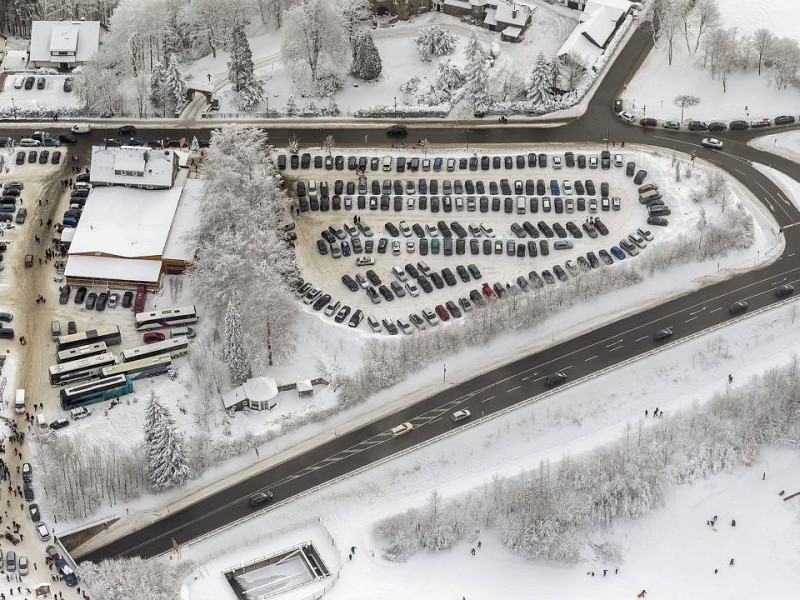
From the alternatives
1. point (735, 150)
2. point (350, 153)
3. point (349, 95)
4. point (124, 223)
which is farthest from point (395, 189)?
point (735, 150)

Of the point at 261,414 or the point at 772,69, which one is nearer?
the point at 261,414

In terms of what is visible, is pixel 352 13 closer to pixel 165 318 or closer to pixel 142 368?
pixel 165 318

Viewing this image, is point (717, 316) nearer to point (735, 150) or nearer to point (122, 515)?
point (735, 150)

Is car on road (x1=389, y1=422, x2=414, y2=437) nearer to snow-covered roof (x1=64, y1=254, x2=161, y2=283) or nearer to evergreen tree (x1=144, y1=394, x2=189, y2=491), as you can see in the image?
evergreen tree (x1=144, y1=394, x2=189, y2=491)

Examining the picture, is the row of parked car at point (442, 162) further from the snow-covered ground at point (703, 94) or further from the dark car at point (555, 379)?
the dark car at point (555, 379)


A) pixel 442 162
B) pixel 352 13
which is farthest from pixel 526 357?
pixel 352 13

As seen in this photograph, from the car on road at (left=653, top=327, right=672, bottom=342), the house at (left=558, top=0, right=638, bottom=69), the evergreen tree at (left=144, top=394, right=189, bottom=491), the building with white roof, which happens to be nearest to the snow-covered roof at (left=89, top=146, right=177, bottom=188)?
the building with white roof
